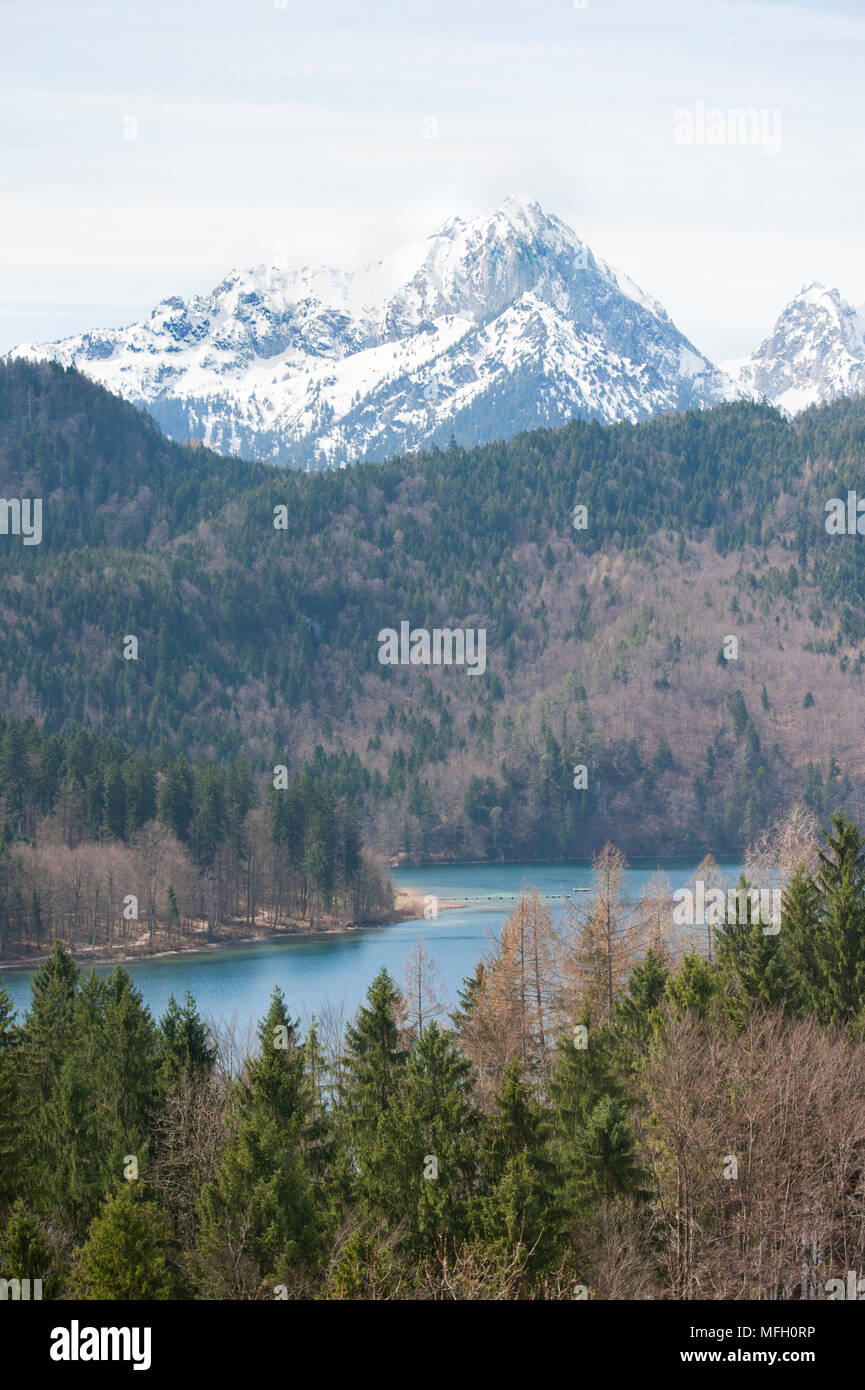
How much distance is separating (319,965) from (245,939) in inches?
617

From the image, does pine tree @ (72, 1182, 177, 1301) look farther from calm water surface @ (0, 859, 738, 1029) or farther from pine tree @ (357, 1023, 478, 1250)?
calm water surface @ (0, 859, 738, 1029)

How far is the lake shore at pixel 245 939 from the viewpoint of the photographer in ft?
328

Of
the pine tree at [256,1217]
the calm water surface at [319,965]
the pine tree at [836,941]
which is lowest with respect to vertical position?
the calm water surface at [319,965]

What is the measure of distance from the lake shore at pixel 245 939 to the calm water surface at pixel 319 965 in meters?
1.11

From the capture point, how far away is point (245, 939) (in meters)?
117

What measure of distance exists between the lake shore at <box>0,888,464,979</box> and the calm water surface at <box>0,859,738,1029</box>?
3.66 ft

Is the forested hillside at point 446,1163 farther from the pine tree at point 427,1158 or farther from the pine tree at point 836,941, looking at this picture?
the pine tree at point 836,941

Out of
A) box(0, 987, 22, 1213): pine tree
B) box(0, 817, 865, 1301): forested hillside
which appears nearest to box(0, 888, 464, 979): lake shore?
box(0, 817, 865, 1301): forested hillside

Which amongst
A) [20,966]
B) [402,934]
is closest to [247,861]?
[402,934]

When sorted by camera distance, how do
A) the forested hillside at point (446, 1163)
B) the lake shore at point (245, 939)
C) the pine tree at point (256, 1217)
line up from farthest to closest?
the lake shore at point (245, 939), the pine tree at point (256, 1217), the forested hillside at point (446, 1163)

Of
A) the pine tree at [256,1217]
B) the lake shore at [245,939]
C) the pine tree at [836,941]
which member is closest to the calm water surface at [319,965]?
the lake shore at [245,939]

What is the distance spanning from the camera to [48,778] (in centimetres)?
12481
